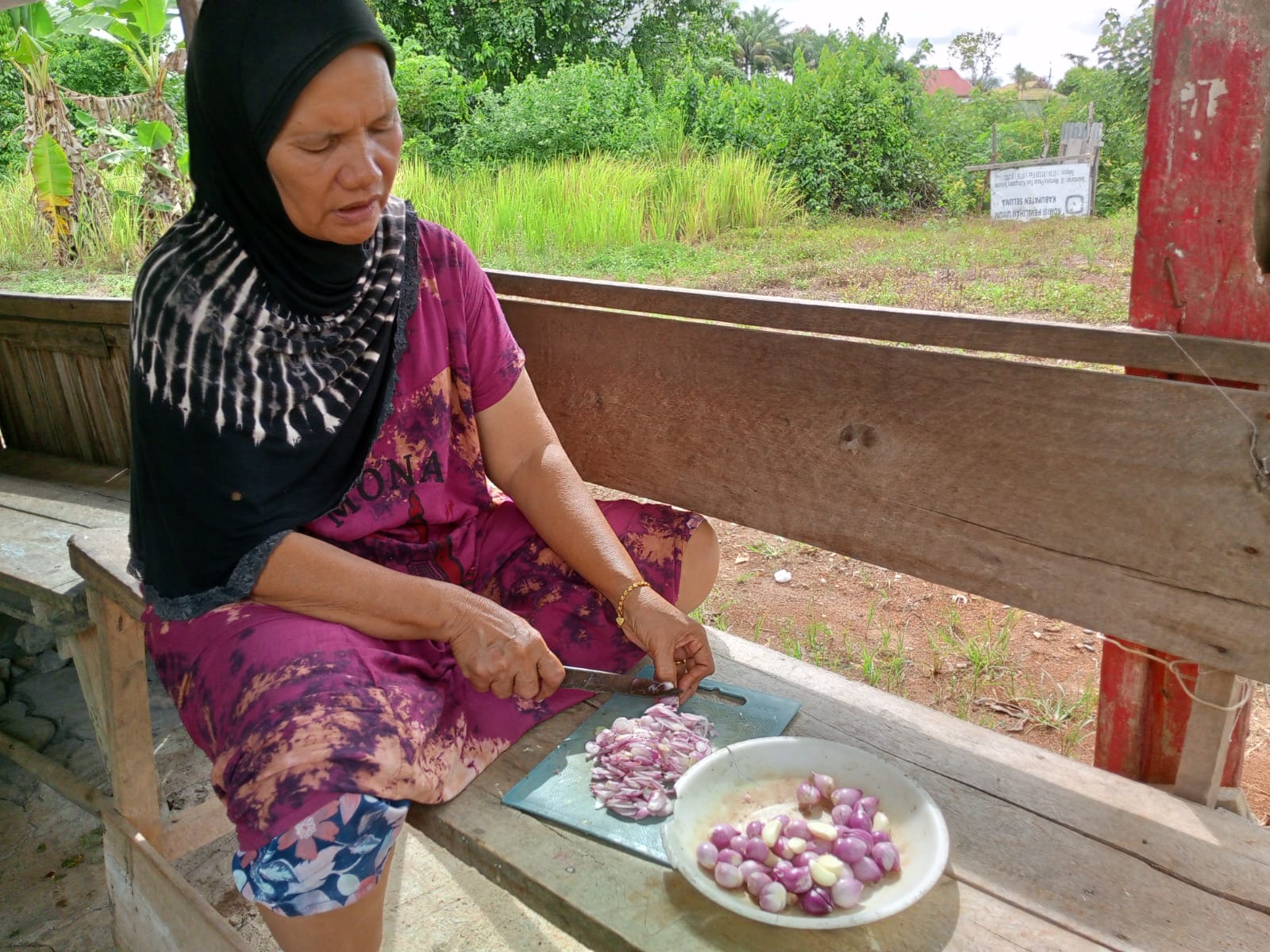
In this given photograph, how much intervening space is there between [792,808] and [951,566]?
0.54m

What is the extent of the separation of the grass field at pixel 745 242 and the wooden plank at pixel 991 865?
Result: 2519 millimetres

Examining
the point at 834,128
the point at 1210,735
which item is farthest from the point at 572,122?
the point at 1210,735

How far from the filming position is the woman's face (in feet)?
4.87

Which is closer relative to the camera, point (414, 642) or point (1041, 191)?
point (414, 642)

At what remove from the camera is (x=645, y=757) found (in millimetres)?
1507

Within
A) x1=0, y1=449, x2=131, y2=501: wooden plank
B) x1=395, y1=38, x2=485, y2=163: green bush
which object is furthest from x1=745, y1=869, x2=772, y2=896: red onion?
x1=395, y1=38, x2=485, y2=163: green bush

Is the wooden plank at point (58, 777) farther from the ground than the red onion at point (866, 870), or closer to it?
closer to it

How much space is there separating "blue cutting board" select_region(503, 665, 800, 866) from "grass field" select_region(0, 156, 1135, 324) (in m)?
2.55

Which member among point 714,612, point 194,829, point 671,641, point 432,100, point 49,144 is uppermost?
point 432,100

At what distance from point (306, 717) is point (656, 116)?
22.4ft

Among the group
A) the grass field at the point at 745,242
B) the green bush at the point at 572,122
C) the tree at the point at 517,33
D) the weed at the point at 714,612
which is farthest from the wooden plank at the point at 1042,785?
the tree at the point at 517,33

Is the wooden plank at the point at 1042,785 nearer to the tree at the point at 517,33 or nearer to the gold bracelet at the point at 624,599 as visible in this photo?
the gold bracelet at the point at 624,599

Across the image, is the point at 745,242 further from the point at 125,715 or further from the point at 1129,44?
the point at 125,715

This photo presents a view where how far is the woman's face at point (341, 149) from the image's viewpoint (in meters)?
1.48
